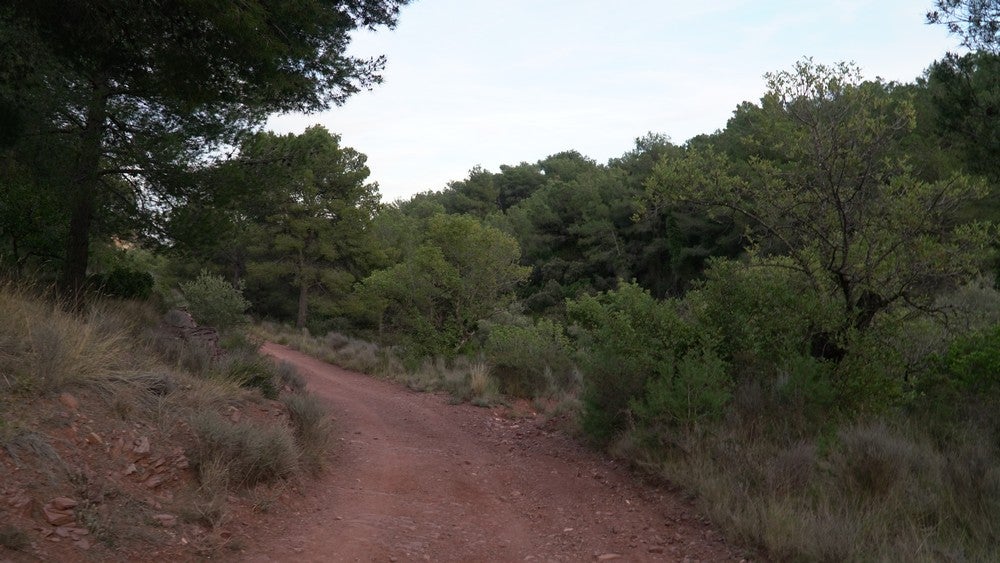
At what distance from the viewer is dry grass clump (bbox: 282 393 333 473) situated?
8500 mm

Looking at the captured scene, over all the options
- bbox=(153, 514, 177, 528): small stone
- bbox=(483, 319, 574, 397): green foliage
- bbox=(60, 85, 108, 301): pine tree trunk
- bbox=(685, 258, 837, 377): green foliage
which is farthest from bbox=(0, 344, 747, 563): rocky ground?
bbox=(483, 319, 574, 397): green foliage

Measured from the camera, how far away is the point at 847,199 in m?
9.41

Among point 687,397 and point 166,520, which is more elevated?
point 687,397

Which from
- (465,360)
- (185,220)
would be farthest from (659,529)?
(465,360)

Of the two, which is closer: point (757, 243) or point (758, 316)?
point (758, 316)

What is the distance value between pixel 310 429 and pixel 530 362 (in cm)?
747

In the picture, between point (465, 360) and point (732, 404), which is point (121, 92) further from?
point (465, 360)

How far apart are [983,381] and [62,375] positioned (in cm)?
1007

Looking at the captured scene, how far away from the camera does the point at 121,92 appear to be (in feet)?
36.3

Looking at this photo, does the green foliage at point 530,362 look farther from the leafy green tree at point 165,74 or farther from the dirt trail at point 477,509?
the leafy green tree at point 165,74

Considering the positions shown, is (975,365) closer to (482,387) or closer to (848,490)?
(848,490)

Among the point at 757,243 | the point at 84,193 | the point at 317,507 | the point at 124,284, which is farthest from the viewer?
the point at 124,284

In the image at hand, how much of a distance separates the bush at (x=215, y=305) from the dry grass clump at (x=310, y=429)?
9.79 m

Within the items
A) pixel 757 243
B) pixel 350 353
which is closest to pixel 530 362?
pixel 757 243
